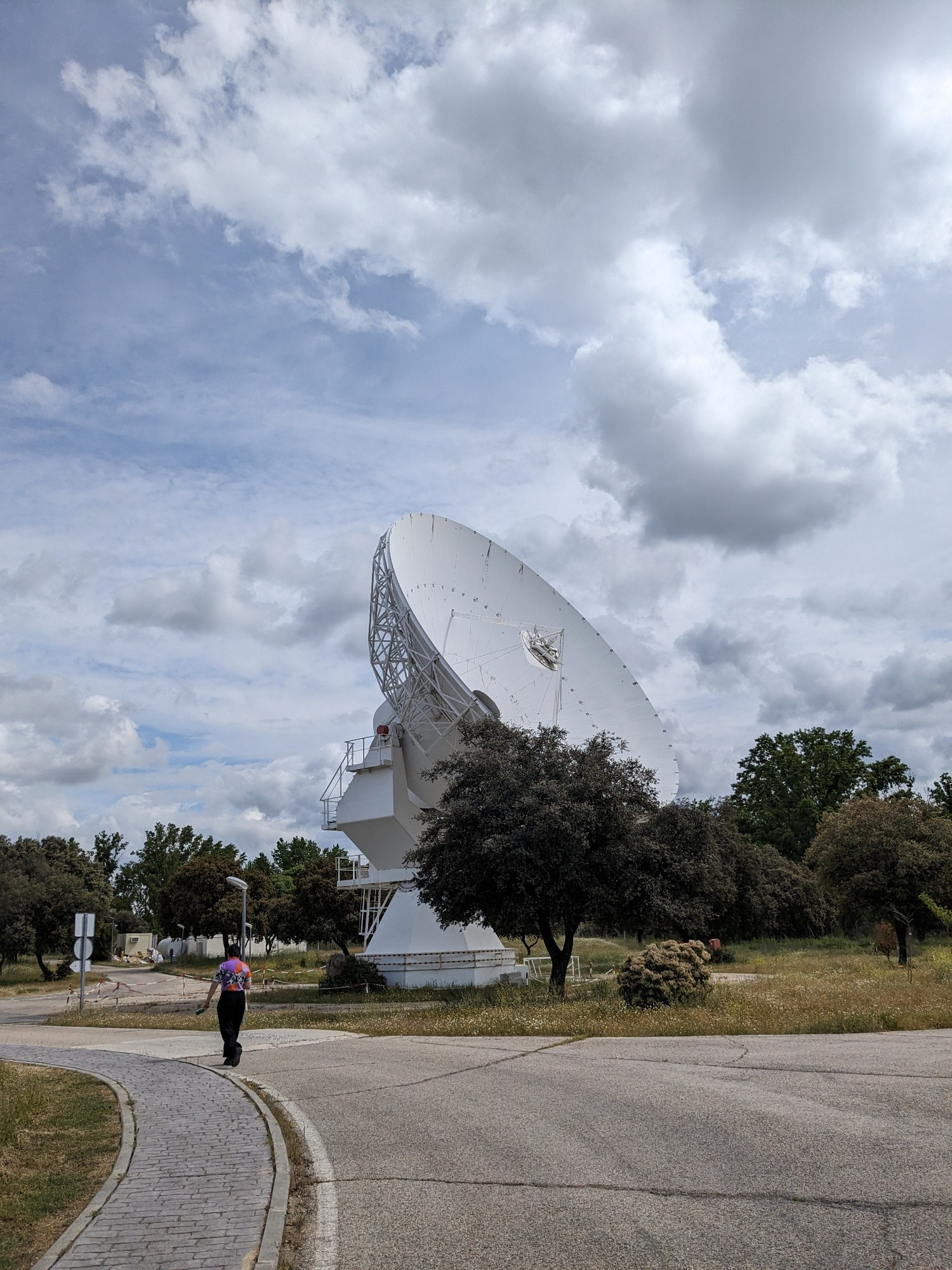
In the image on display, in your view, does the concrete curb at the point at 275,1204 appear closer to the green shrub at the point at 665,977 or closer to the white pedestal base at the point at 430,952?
the green shrub at the point at 665,977

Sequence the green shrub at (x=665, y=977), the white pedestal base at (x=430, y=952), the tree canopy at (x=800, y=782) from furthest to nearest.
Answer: the tree canopy at (x=800, y=782)
the white pedestal base at (x=430, y=952)
the green shrub at (x=665, y=977)

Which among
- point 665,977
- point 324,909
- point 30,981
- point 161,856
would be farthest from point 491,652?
point 161,856

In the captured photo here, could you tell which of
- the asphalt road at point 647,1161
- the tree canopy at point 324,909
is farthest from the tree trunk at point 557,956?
the tree canopy at point 324,909

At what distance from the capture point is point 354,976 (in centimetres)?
3219

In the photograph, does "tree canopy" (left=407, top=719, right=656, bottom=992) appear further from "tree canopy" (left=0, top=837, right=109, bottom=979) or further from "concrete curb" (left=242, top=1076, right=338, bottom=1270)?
Result: "tree canopy" (left=0, top=837, right=109, bottom=979)

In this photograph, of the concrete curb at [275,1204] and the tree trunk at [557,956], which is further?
the tree trunk at [557,956]

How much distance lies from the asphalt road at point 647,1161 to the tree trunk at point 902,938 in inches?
909

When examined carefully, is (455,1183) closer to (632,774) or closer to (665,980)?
(665,980)

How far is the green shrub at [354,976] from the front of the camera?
31938mm

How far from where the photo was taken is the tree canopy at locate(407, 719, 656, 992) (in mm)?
24953

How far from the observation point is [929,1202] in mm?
5711

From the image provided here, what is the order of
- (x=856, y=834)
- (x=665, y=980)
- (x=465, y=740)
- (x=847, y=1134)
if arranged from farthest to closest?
(x=856, y=834) → (x=465, y=740) → (x=665, y=980) → (x=847, y=1134)

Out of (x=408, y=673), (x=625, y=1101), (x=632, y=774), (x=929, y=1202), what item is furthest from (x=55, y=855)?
(x=929, y=1202)

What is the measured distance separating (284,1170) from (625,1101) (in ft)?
11.9
